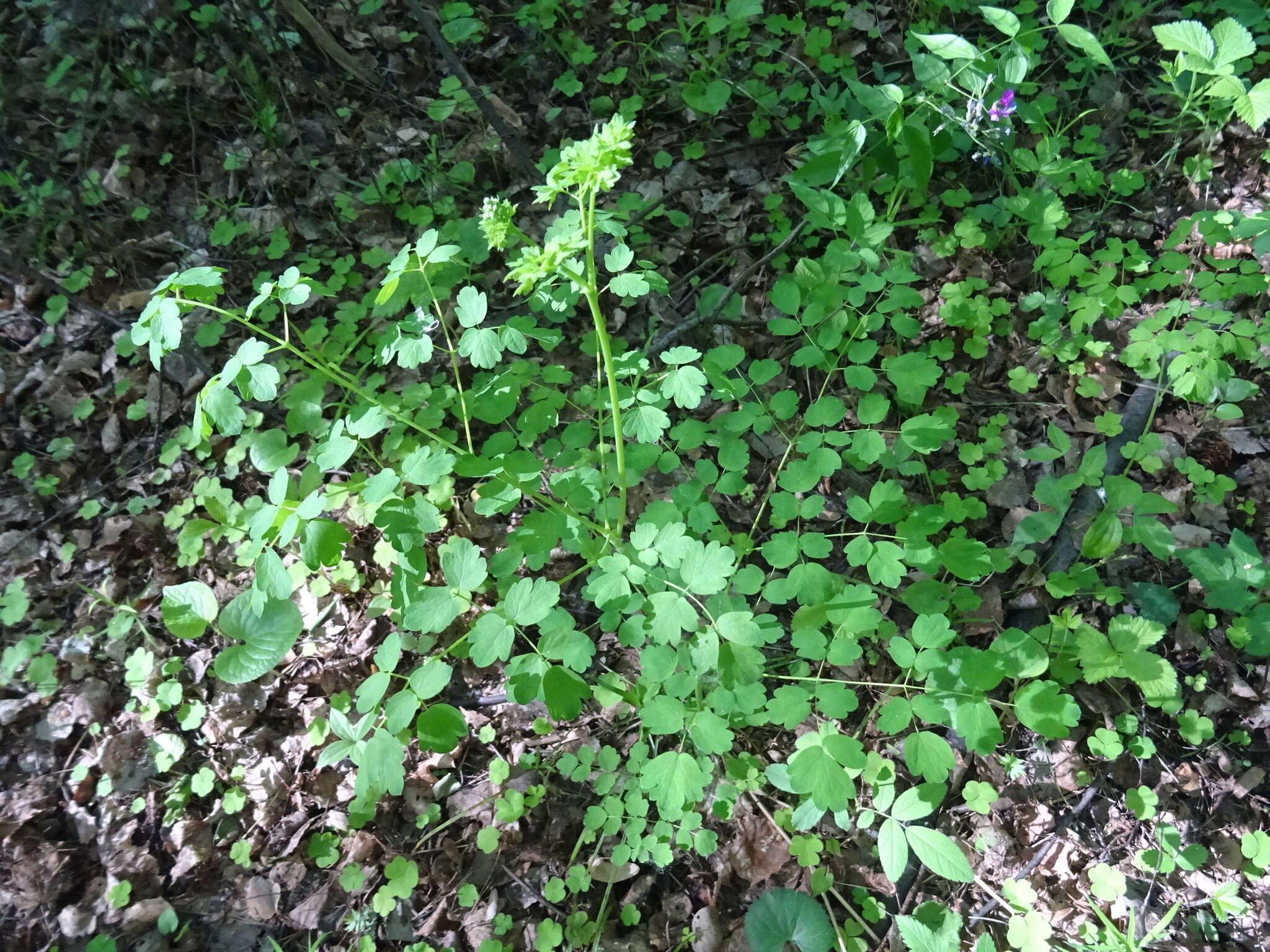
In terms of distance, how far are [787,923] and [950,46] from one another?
215 cm

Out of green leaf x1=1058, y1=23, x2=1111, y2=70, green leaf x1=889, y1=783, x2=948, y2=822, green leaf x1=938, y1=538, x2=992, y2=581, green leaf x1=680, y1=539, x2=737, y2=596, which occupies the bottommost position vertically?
green leaf x1=889, y1=783, x2=948, y2=822

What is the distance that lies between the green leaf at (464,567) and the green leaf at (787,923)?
103cm

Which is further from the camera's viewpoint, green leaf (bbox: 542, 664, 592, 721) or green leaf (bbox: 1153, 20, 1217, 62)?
green leaf (bbox: 1153, 20, 1217, 62)

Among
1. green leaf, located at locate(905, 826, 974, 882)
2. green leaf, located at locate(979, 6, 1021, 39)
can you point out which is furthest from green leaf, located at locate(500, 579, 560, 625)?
green leaf, located at locate(979, 6, 1021, 39)

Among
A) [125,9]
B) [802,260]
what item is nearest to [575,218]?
[802,260]

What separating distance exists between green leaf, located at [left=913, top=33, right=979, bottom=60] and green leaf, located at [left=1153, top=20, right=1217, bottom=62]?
53 cm

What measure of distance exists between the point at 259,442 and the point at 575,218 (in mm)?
897

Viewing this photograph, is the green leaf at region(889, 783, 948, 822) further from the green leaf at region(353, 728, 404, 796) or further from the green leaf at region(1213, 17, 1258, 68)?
the green leaf at region(1213, 17, 1258, 68)

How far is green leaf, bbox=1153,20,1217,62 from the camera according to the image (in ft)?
6.01

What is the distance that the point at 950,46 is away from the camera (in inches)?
69.2

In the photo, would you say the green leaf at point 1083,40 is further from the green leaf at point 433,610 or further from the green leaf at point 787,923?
the green leaf at point 787,923

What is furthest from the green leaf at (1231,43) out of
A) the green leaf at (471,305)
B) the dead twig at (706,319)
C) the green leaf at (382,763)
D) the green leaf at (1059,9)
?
the green leaf at (382,763)

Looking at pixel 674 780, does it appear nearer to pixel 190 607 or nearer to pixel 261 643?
pixel 261 643

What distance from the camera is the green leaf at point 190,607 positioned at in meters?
1.52
